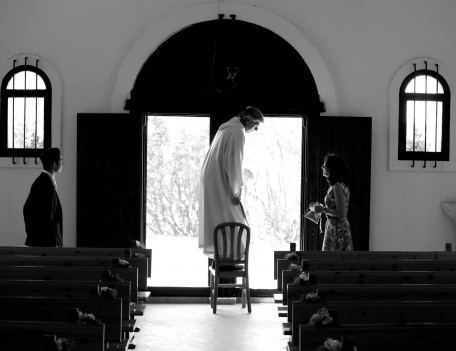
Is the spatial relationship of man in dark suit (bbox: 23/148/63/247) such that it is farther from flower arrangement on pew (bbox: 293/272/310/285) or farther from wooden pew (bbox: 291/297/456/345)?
wooden pew (bbox: 291/297/456/345)

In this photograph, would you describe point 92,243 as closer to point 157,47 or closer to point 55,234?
point 55,234

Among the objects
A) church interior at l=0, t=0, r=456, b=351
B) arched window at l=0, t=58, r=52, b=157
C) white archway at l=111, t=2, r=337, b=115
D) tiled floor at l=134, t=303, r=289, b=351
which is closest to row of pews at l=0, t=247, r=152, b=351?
tiled floor at l=134, t=303, r=289, b=351

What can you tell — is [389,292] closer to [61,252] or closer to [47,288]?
[47,288]

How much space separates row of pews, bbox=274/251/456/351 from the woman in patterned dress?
71 cm

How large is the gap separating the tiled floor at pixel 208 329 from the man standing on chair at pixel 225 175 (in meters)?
0.67

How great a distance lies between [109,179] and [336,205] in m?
2.52

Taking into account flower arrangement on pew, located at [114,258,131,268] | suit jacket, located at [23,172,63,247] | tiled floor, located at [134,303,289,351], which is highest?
suit jacket, located at [23,172,63,247]

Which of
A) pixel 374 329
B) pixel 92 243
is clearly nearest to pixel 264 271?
pixel 92 243

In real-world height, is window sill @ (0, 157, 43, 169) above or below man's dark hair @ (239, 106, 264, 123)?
below

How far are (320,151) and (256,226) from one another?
1.07 metres

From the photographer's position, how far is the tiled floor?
5.59 metres

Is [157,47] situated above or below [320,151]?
above

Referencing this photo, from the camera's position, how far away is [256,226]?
25.3 feet

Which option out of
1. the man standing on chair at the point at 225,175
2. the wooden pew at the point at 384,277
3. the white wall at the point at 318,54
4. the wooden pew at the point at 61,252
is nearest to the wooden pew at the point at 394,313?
the wooden pew at the point at 384,277
